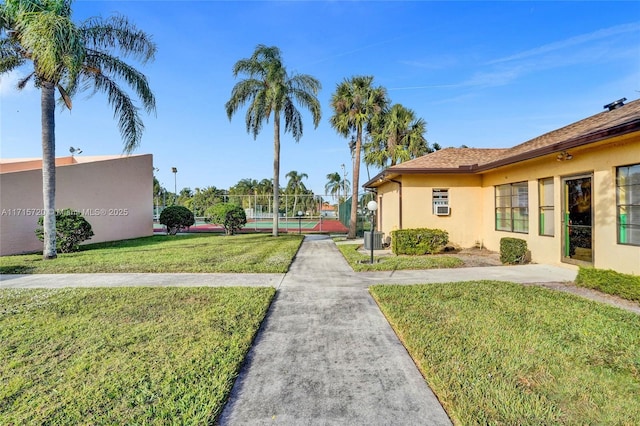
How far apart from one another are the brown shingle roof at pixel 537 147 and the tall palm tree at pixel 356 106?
2.64 metres

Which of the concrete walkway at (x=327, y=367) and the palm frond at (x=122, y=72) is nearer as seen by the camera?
the concrete walkway at (x=327, y=367)

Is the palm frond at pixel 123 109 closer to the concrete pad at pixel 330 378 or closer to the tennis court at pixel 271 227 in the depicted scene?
the tennis court at pixel 271 227

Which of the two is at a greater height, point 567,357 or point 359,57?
point 359,57

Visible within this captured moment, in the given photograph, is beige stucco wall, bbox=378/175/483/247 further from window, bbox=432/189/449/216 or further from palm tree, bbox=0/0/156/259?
palm tree, bbox=0/0/156/259

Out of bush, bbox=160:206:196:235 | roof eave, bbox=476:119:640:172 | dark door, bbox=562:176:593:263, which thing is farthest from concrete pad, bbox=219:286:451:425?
bush, bbox=160:206:196:235

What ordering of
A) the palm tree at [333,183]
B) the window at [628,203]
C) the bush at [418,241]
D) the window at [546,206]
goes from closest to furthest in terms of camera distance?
the window at [628,203], the window at [546,206], the bush at [418,241], the palm tree at [333,183]

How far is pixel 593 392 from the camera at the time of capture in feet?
7.89

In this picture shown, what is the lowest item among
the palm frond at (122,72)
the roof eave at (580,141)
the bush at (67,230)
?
the bush at (67,230)

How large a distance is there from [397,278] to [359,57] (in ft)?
41.0

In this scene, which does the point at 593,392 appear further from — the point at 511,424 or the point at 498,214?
the point at 498,214

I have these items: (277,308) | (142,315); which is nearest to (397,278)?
(277,308)

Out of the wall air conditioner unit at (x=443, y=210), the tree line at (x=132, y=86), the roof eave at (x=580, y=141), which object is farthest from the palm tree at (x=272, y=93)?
the roof eave at (x=580, y=141)

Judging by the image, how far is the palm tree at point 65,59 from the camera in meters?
7.93

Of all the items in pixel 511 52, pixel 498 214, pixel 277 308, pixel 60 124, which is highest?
pixel 511 52
